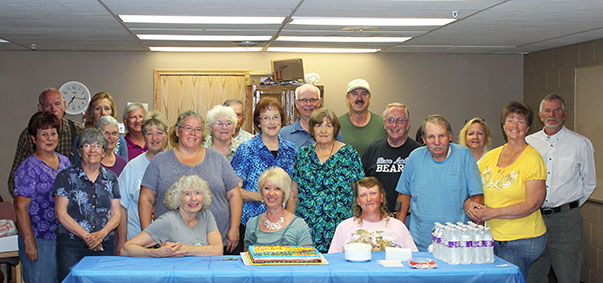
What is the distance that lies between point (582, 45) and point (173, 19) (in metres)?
4.33

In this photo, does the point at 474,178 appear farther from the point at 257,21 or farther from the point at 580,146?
the point at 257,21

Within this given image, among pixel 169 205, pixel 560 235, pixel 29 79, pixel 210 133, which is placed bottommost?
pixel 560 235

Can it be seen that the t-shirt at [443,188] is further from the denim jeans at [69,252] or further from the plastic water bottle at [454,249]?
the denim jeans at [69,252]

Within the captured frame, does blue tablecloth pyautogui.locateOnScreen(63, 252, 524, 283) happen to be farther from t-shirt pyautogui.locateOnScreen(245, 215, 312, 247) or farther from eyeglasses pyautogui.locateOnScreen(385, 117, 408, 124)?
eyeglasses pyautogui.locateOnScreen(385, 117, 408, 124)

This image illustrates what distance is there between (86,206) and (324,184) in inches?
59.6

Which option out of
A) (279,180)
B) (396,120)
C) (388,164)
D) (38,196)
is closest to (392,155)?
(388,164)

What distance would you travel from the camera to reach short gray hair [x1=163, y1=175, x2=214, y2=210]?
3.64 meters

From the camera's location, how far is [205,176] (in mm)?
3939

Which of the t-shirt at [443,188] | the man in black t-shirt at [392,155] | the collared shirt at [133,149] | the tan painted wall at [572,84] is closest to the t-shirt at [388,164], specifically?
the man in black t-shirt at [392,155]

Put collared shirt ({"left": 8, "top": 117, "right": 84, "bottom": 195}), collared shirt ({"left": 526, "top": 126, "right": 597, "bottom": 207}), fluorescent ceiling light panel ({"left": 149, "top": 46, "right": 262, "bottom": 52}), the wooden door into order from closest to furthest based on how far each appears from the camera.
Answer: collared shirt ({"left": 526, "top": 126, "right": 597, "bottom": 207}) < collared shirt ({"left": 8, "top": 117, "right": 84, "bottom": 195}) < fluorescent ceiling light panel ({"left": 149, "top": 46, "right": 262, "bottom": 52}) < the wooden door

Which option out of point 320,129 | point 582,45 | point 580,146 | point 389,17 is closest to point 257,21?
point 389,17

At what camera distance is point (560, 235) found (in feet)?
15.1

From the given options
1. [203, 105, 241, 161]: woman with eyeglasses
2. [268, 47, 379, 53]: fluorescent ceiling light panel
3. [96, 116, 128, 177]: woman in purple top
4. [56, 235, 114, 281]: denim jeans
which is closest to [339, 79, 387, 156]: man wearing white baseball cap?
[203, 105, 241, 161]: woman with eyeglasses

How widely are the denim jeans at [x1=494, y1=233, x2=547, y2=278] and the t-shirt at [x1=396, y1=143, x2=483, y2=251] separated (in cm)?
33
